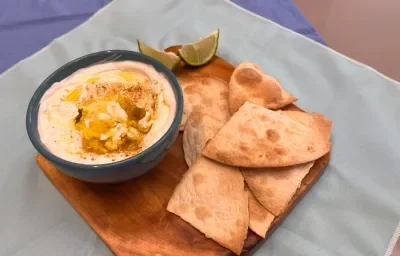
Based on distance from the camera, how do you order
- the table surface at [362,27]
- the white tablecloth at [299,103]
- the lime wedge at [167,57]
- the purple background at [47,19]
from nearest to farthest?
the white tablecloth at [299,103] < the lime wedge at [167,57] < the purple background at [47,19] < the table surface at [362,27]

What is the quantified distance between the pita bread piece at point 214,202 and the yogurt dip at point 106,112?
0.14m

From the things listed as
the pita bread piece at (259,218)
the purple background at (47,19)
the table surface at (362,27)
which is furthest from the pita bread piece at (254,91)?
the table surface at (362,27)

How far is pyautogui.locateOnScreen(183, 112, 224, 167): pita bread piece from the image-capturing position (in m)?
1.19

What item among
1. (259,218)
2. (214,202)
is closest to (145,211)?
(214,202)

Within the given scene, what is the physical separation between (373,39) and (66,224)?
1.94 meters

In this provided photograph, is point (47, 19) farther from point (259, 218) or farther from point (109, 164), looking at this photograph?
point (259, 218)

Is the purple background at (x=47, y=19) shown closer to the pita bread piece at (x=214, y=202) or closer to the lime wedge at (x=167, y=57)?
the lime wedge at (x=167, y=57)

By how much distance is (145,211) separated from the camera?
3.64 ft

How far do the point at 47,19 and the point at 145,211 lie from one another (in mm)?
1011

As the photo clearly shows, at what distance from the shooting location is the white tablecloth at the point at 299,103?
1124mm

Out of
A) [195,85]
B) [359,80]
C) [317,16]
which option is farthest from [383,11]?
[195,85]

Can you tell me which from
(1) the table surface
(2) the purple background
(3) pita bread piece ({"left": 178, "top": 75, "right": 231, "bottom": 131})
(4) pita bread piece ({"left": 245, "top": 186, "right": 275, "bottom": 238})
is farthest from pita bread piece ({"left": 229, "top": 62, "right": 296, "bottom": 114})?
(1) the table surface

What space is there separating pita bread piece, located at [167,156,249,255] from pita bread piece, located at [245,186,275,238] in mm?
20

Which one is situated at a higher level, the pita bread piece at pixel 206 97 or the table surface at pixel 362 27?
the pita bread piece at pixel 206 97
